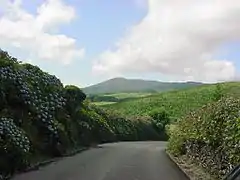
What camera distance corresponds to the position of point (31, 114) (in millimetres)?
22359

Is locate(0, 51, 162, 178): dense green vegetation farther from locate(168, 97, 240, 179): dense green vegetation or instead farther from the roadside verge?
locate(168, 97, 240, 179): dense green vegetation

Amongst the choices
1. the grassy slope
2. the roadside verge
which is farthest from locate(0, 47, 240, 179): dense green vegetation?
the grassy slope

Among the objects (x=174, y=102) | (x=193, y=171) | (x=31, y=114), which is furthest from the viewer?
(x=174, y=102)

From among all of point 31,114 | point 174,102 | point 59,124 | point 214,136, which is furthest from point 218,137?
point 174,102

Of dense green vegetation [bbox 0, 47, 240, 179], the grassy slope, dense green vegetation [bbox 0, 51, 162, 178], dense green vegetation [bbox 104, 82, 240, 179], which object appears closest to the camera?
dense green vegetation [bbox 104, 82, 240, 179]

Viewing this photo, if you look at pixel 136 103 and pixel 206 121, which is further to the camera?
pixel 136 103

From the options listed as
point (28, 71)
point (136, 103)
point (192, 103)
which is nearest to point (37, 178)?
point (28, 71)

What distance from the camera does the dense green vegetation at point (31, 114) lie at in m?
16.2

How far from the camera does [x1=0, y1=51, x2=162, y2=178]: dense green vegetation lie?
16219mm

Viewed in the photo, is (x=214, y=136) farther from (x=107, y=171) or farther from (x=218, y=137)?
(x=107, y=171)

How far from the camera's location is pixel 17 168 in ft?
53.2

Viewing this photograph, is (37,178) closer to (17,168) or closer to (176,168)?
(17,168)

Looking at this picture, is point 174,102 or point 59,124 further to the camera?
point 174,102

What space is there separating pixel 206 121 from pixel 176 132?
8.74m
